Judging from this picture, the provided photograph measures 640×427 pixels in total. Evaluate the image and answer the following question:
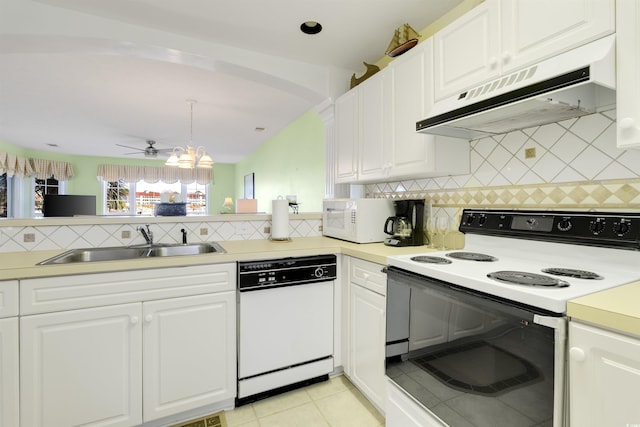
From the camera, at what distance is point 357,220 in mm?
1998

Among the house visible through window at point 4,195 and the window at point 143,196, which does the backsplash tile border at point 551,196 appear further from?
the house visible through window at point 4,195

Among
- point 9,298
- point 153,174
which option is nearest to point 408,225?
point 9,298

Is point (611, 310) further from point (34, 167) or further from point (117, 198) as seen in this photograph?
point (117, 198)

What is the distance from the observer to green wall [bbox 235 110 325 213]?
3.72m

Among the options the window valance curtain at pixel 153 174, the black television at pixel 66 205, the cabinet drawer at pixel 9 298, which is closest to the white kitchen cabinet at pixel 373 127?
the cabinet drawer at pixel 9 298

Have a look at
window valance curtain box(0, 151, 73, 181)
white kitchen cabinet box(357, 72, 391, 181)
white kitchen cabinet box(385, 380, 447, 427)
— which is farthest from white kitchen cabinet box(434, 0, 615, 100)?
window valance curtain box(0, 151, 73, 181)

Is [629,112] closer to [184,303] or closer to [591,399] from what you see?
[591,399]

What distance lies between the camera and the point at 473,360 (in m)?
1.00

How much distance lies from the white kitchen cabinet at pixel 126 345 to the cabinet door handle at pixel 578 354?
142 centimetres

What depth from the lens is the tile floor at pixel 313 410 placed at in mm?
1584

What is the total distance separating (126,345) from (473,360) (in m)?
1.51

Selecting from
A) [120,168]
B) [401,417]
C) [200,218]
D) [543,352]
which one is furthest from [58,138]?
[543,352]

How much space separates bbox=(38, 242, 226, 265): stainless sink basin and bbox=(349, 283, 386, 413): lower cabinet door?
852 millimetres

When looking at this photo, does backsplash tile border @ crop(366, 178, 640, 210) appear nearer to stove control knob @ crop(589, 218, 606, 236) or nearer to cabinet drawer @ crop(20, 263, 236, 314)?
stove control knob @ crop(589, 218, 606, 236)
